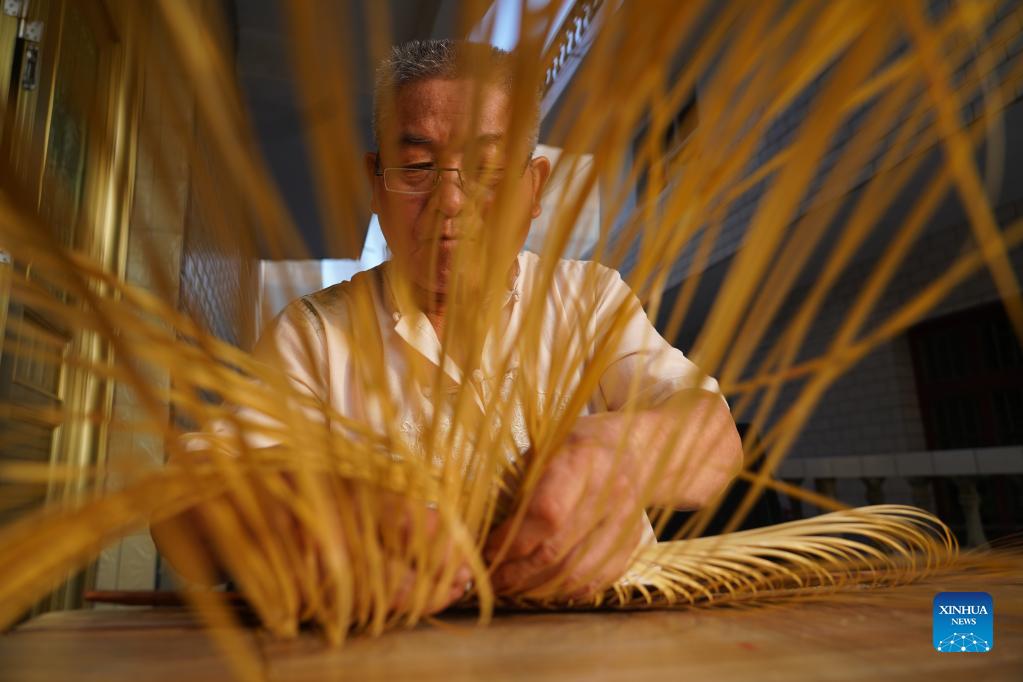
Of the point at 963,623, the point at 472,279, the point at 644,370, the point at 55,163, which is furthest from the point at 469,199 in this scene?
the point at 55,163

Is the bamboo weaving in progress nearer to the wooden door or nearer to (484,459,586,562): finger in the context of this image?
(484,459,586,562): finger

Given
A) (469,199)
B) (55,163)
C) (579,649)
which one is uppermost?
(55,163)

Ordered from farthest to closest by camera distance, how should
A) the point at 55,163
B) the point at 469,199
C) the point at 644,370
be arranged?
the point at 55,163
the point at 644,370
the point at 469,199

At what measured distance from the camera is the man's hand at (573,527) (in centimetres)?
19

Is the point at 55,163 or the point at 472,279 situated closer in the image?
the point at 472,279

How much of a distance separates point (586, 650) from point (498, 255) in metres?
0.10

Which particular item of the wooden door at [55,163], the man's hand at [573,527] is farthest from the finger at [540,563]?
the wooden door at [55,163]

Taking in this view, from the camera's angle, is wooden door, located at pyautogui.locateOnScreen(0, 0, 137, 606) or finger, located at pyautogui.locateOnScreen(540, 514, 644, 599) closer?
finger, located at pyautogui.locateOnScreen(540, 514, 644, 599)

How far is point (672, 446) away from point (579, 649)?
58 mm

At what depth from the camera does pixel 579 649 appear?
6.7 inches

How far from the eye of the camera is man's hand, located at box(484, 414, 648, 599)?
0.19 m

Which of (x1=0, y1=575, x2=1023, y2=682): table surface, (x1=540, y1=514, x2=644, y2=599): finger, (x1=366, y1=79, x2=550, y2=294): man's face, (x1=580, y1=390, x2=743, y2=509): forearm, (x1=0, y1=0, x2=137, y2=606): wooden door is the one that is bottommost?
(x1=0, y1=575, x2=1023, y2=682): table surface

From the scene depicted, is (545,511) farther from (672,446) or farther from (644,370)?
(644,370)

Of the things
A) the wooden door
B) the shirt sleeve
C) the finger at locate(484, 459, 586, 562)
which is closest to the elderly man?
the finger at locate(484, 459, 586, 562)
